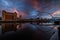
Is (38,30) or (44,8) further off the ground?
(44,8)

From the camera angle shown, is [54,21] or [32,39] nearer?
[32,39]

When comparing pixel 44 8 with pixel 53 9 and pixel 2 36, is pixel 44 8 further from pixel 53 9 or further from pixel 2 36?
pixel 2 36

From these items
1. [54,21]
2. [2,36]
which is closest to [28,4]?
[54,21]

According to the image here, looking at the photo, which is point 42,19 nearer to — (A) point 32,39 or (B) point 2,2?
(A) point 32,39

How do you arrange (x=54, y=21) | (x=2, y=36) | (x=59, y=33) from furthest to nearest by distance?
(x=54, y=21) < (x=2, y=36) < (x=59, y=33)

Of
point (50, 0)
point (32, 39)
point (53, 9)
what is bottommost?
point (32, 39)

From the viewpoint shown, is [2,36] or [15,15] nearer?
[2,36]

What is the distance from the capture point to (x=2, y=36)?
2.88 ft

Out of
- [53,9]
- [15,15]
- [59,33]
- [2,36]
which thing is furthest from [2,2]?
[59,33]

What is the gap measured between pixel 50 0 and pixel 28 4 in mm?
282

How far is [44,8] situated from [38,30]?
39 centimetres

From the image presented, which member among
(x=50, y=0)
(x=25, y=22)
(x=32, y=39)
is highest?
(x=50, y=0)

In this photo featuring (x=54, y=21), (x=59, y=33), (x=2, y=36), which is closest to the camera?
(x=59, y=33)

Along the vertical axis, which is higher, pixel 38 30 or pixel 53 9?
pixel 53 9
